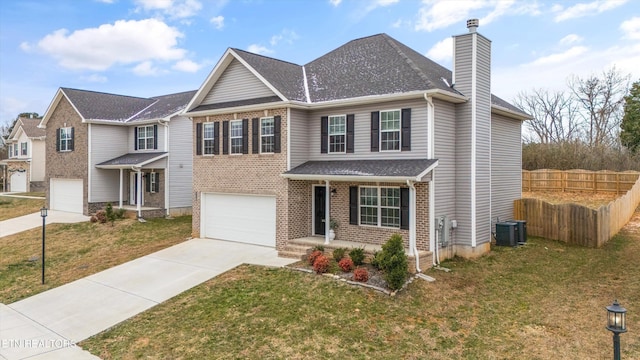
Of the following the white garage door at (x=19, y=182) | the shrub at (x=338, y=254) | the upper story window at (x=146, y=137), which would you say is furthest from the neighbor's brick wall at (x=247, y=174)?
the white garage door at (x=19, y=182)

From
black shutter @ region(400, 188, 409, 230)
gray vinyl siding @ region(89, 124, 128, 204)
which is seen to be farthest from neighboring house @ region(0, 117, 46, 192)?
black shutter @ region(400, 188, 409, 230)

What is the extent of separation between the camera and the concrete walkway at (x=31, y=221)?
23220 millimetres

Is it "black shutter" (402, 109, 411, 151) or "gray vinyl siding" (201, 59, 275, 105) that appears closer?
"black shutter" (402, 109, 411, 151)

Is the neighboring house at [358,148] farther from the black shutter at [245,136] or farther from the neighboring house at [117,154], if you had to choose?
the neighboring house at [117,154]

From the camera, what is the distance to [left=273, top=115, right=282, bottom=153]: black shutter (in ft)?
52.5

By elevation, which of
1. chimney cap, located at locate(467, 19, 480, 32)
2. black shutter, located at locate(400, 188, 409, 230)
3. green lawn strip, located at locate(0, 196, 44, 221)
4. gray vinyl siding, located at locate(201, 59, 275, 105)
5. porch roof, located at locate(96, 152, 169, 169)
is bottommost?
green lawn strip, located at locate(0, 196, 44, 221)

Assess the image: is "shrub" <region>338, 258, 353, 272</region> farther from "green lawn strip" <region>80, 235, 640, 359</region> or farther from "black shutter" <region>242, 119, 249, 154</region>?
"black shutter" <region>242, 119, 249, 154</region>

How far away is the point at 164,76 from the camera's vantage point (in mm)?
34719

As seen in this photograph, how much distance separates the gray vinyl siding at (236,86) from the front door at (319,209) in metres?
4.27

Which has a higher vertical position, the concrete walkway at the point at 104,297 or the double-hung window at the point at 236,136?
the double-hung window at the point at 236,136

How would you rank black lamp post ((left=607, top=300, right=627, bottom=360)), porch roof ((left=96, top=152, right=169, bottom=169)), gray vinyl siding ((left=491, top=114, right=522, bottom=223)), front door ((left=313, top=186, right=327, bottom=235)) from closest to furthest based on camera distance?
1. black lamp post ((left=607, top=300, right=627, bottom=360))
2. front door ((left=313, top=186, right=327, bottom=235))
3. gray vinyl siding ((left=491, top=114, right=522, bottom=223))
4. porch roof ((left=96, top=152, right=169, bottom=169))

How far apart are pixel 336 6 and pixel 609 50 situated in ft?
86.8

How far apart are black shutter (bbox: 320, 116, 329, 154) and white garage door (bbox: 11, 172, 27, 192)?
39744 mm

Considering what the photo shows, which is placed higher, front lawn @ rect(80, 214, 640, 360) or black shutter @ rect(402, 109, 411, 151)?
black shutter @ rect(402, 109, 411, 151)
